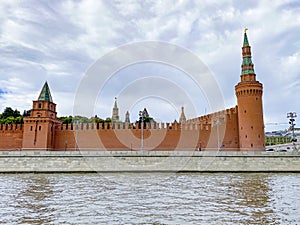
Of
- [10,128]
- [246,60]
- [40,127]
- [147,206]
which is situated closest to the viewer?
[147,206]

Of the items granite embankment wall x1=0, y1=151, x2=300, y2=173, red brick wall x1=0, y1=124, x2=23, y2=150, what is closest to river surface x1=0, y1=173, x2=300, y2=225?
granite embankment wall x1=0, y1=151, x2=300, y2=173

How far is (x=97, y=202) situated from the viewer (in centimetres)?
1020

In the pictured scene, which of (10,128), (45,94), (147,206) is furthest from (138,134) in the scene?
(147,206)

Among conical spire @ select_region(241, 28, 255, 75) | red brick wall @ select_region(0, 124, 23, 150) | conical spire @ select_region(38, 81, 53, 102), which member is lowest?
red brick wall @ select_region(0, 124, 23, 150)

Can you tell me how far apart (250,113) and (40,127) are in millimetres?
21275

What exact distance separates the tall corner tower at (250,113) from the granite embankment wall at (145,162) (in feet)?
15.5

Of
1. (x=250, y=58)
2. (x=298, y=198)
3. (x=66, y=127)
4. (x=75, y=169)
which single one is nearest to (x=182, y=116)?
(x=250, y=58)

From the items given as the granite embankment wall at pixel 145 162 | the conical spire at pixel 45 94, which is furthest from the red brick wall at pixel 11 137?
the granite embankment wall at pixel 145 162

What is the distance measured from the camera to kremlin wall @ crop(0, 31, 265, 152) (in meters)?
28.7

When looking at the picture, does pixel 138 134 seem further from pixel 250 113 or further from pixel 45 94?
pixel 250 113

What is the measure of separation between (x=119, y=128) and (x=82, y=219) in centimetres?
2158

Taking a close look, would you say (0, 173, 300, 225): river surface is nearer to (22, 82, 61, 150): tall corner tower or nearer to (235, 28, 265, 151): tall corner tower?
(235, 28, 265, 151): tall corner tower

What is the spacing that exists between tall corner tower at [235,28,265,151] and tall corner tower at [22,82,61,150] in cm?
1950

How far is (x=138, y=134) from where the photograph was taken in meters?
29.0
